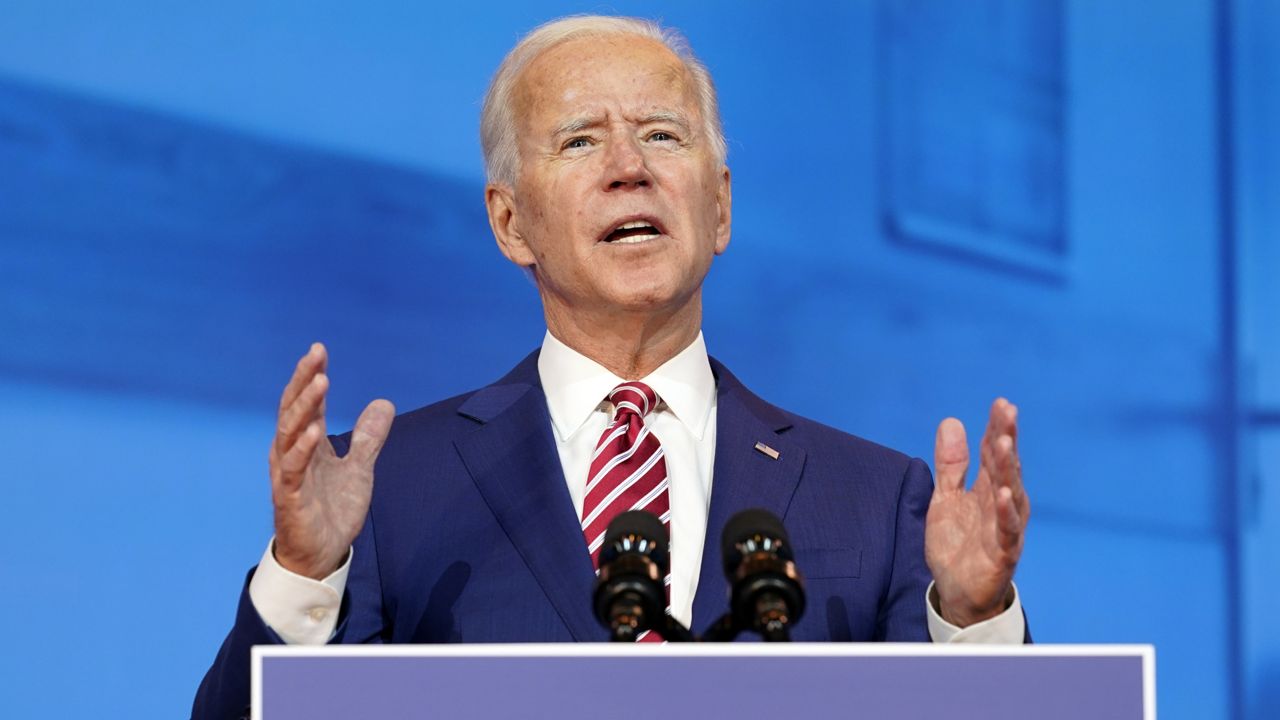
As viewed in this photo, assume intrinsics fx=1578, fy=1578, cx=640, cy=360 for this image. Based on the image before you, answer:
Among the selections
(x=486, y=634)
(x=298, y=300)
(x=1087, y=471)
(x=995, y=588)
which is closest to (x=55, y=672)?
(x=298, y=300)

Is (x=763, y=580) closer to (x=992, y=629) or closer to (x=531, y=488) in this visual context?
(x=992, y=629)

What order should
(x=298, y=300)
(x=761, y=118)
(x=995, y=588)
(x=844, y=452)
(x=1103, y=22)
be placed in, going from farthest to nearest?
(x=1103, y=22)
(x=761, y=118)
(x=298, y=300)
(x=844, y=452)
(x=995, y=588)

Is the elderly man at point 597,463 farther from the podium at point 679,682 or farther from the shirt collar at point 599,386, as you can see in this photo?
the podium at point 679,682

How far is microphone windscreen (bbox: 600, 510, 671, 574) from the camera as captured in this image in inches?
56.2

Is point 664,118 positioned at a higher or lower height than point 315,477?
higher

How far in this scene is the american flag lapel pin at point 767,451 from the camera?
2.25m

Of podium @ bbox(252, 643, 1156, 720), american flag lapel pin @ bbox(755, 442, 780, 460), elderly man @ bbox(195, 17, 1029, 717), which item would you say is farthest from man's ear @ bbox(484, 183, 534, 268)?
podium @ bbox(252, 643, 1156, 720)

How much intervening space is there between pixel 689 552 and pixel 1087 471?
140 centimetres

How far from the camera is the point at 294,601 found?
176 cm

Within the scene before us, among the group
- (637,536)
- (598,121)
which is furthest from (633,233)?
(637,536)

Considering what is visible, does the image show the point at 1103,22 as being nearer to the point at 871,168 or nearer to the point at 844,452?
the point at 871,168

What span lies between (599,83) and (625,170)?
180 millimetres

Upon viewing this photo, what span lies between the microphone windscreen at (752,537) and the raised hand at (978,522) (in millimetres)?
332

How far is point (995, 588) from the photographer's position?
1.73m
